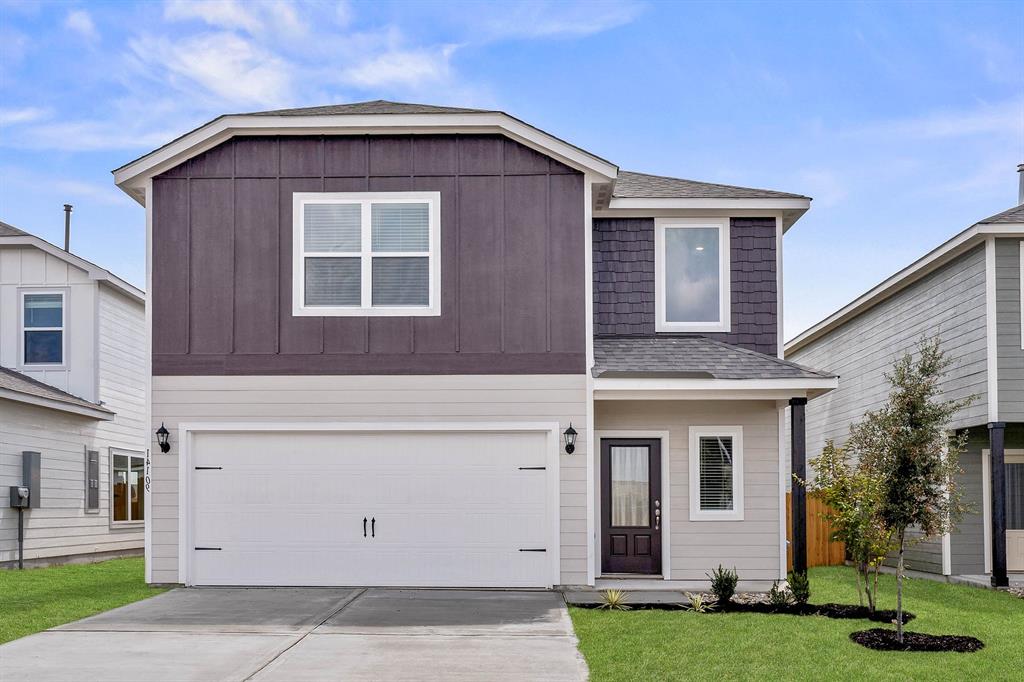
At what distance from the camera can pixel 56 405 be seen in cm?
1712

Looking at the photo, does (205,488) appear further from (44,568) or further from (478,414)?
(44,568)

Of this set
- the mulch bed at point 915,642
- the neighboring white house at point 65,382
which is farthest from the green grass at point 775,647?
the neighboring white house at point 65,382

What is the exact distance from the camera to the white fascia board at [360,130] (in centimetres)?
1346

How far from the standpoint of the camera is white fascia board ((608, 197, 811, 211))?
1492cm

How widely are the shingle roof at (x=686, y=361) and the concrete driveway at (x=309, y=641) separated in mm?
3103

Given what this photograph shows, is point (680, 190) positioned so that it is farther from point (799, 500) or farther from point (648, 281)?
point (799, 500)

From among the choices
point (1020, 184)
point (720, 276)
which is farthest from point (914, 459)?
point (1020, 184)

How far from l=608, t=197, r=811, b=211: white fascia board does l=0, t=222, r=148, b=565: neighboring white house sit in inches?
376

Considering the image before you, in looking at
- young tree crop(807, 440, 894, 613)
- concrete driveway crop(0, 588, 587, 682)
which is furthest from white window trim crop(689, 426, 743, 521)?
concrete driveway crop(0, 588, 587, 682)

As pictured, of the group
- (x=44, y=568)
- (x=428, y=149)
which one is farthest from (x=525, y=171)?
(x=44, y=568)

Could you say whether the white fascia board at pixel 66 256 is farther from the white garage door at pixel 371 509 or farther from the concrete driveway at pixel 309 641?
the concrete driveway at pixel 309 641

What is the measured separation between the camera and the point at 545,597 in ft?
41.3

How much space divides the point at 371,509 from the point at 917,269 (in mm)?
9815

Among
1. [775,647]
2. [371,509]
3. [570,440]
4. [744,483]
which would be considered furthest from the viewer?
[744,483]
